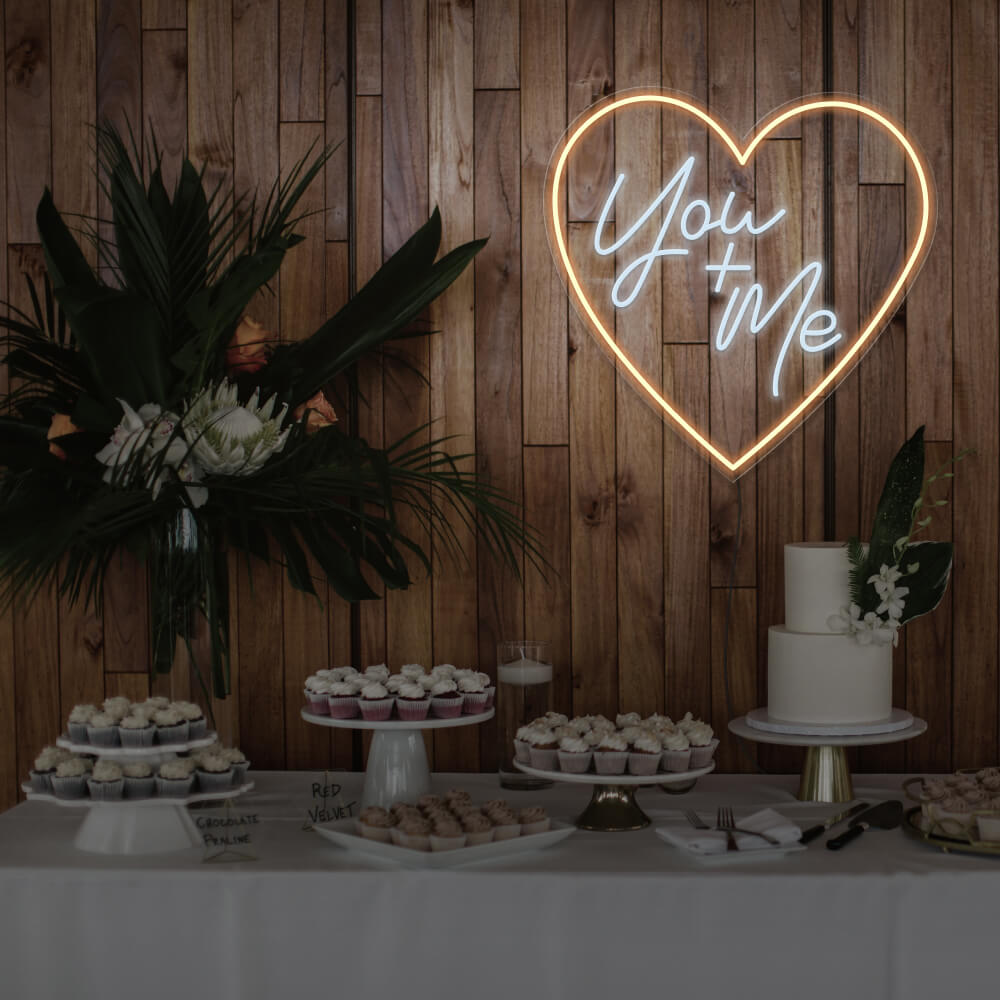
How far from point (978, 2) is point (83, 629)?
92.0 inches

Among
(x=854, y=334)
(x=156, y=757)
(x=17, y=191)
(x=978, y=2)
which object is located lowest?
(x=156, y=757)

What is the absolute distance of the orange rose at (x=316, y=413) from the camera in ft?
6.91

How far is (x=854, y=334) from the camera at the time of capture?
7.55 feet

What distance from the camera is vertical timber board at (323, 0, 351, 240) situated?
2344 millimetres

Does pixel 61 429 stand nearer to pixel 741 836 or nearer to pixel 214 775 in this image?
pixel 214 775

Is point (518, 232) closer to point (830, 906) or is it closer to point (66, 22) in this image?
point (66, 22)

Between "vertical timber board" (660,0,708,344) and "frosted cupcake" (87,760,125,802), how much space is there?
135 centimetres

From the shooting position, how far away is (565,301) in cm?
233

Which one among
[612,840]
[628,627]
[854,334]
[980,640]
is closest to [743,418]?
[854,334]

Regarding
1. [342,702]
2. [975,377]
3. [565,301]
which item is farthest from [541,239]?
[342,702]

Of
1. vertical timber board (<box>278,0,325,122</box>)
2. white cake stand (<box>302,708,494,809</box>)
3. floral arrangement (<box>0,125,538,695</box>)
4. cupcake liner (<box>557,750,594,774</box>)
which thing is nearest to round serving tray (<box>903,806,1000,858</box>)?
cupcake liner (<box>557,750,594,774</box>)

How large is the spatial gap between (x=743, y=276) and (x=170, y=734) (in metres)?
1.46

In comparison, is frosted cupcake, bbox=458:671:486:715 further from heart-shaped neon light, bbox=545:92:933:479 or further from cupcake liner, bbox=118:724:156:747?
heart-shaped neon light, bbox=545:92:933:479

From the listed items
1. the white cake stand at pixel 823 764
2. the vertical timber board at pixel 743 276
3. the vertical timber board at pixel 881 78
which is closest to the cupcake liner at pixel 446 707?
the white cake stand at pixel 823 764
